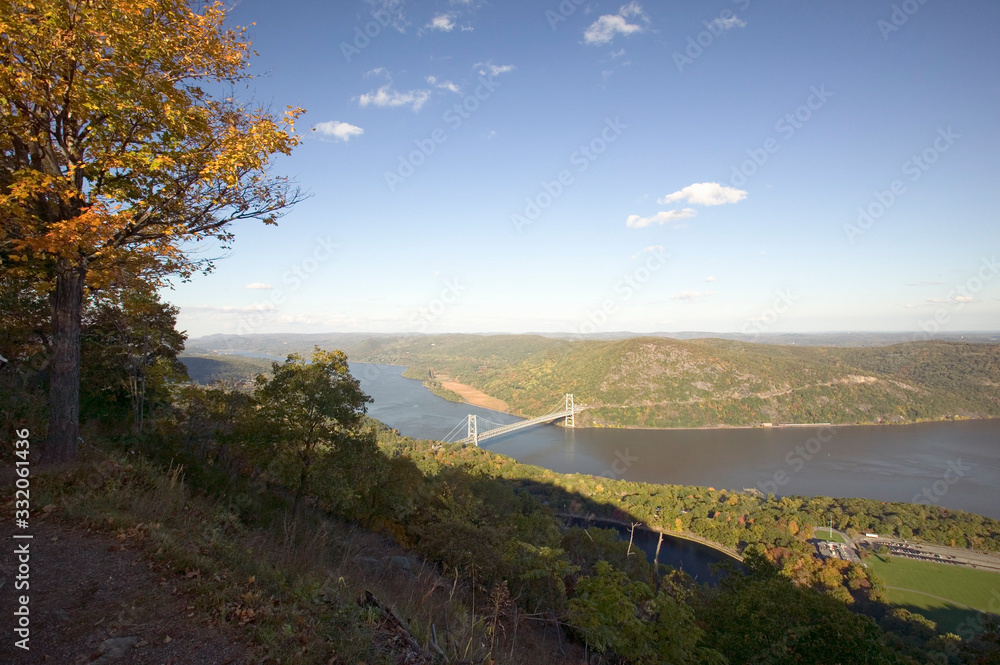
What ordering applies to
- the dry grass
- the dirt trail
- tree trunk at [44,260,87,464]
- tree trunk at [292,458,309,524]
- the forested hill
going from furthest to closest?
the forested hill < tree trunk at [292,458,309,524] < tree trunk at [44,260,87,464] < the dry grass < the dirt trail

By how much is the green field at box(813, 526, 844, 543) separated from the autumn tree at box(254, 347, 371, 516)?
892 inches

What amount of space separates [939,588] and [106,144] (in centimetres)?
2622

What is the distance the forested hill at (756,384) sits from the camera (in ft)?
157

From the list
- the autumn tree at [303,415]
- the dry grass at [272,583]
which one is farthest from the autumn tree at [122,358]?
the dry grass at [272,583]

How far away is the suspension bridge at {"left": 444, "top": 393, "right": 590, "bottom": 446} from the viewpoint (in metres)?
36.9

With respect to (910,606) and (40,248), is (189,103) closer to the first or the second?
(40,248)

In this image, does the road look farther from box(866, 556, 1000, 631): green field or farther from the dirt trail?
the dirt trail

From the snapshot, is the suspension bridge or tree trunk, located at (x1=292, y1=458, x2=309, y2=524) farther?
the suspension bridge

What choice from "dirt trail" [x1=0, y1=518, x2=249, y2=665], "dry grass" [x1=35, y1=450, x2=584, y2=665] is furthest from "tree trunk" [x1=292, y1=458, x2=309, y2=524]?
"dirt trail" [x1=0, y1=518, x2=249, y2=665]

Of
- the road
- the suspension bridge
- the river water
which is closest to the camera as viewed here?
the road

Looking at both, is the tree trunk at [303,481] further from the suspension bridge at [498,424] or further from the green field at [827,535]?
the suspension bridge at [498,424]

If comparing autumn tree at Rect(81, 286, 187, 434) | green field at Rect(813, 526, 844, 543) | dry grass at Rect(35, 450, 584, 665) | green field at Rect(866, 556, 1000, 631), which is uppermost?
autumn tree at Rect(81, 286, 187, 434)

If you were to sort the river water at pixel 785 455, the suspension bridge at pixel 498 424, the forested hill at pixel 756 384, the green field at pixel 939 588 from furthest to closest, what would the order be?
the forested hill at pixel 756 384, the suspension bridge at pixel 498 424, the river water at pixel 785 455, the green field at pixel 939 588

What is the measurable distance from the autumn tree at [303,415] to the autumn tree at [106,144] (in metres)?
2.49
